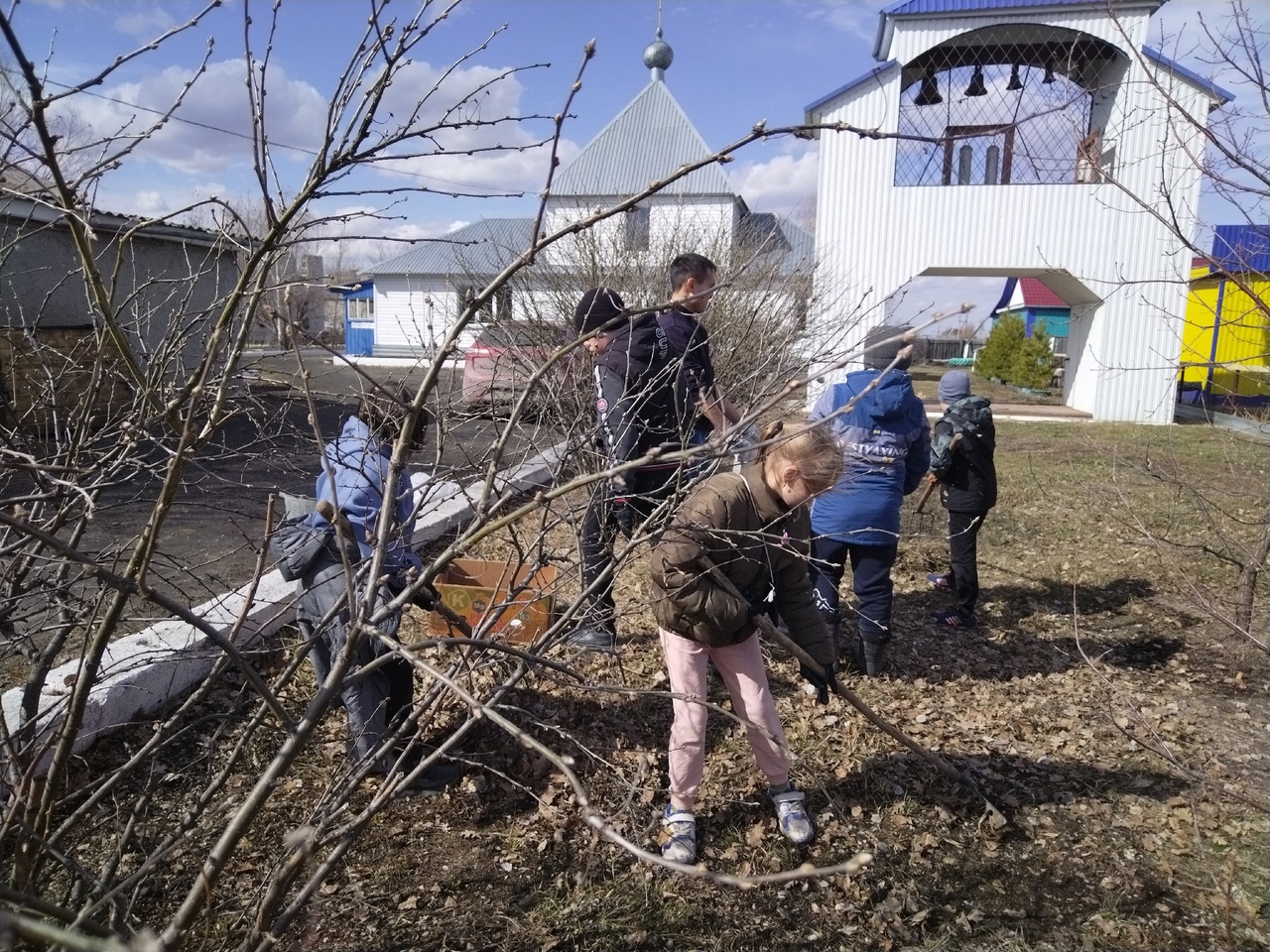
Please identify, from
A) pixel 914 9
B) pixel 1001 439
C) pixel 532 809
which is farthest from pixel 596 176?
pixel 532 809

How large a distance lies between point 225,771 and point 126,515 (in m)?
5.44

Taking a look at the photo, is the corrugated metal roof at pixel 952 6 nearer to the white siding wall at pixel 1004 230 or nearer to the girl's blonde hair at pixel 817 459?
the white siding wall at pixel 1004 230

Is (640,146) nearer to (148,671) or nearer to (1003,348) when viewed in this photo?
(1003,348)

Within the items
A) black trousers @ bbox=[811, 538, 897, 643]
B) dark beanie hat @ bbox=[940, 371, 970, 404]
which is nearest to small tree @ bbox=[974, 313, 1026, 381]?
dark beanie hat @ bbox=[940, 371, 970, 404]

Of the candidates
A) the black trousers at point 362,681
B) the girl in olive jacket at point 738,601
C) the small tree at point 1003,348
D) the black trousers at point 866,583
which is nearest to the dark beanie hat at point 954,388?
the black trousers at point 866,583

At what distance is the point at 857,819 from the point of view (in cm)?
311

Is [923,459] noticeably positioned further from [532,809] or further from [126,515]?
[126,515]

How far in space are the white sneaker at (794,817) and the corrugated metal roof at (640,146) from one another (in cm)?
1921

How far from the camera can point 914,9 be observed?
46.1ft

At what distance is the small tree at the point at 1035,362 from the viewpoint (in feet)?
69.8

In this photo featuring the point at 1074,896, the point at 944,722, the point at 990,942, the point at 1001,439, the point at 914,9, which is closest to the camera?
the point at 990,942

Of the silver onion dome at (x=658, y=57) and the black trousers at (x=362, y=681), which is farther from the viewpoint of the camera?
the silver onion dome at (x=658, y=57)

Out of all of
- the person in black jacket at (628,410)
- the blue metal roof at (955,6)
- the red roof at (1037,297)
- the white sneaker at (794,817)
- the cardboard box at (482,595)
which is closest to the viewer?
the white sneaker at (794,817)

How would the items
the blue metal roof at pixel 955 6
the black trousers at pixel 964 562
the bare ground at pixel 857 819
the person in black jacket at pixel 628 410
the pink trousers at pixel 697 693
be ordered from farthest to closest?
the blue metal roof at pixel 955 6, the black trousers at pixel 964 562, the person in black jacket at pixel 628 410, the pink trousers at pixel 697 693, the bare ground at pixel 857 819
